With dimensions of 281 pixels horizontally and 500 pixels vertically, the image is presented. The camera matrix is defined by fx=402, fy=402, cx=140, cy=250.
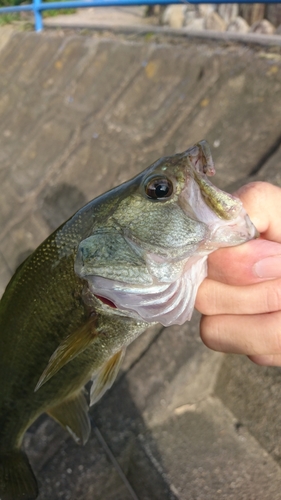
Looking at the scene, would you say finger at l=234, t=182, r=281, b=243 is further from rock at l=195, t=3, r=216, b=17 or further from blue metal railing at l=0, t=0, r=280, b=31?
rock at l=195, t=3, r=216, b=17

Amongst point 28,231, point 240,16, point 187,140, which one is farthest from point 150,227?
point 240,16

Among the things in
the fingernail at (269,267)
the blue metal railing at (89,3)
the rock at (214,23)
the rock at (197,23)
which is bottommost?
the fingernail at (269,267)

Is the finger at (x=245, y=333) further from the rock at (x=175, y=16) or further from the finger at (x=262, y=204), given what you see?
the rock at (x=175, y=16)

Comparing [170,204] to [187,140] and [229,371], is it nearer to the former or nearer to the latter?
[229,371]

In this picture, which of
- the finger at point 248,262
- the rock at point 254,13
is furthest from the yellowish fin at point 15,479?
the rock at point 254,13

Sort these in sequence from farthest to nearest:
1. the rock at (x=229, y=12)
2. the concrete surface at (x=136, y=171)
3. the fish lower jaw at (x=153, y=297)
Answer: the rock at (x=229, y=12) < the concrete surface at (x=136, y=171) < the fish lower jaw at (x=153, y=297)

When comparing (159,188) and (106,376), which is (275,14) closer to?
(159,188)
